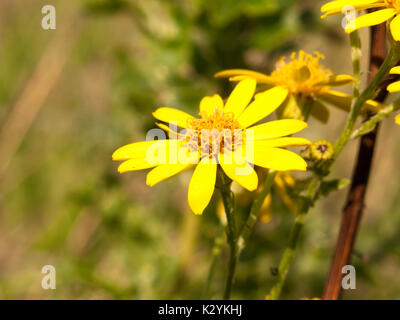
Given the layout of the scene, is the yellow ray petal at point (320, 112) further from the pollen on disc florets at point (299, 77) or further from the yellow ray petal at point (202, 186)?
the yellow ray petal at point (202, 186)

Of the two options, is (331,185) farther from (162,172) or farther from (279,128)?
(162,172)

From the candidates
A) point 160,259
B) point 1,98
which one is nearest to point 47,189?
point 1,98
